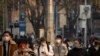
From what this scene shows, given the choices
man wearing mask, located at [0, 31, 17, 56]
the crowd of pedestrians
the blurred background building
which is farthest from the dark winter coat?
the blurred background building

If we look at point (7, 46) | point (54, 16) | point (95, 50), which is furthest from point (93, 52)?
point (54, 16)

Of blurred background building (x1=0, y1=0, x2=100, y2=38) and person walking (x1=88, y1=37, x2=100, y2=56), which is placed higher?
person walking (x1=88, y1=37, x2=100, y2=56)

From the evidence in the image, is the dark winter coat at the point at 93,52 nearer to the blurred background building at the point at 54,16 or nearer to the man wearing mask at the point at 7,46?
the man wearing mask at the point at 7,46

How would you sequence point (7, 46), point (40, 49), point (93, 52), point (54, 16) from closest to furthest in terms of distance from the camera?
point (7, 46) → point (93, 52) → point (40, 49) → point (54, 16)

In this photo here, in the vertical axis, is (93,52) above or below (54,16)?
above

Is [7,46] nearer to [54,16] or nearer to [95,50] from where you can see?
[95,50]

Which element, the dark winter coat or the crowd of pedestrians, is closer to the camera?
the crowd of pedestrians

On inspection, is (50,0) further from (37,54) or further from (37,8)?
(37,8)

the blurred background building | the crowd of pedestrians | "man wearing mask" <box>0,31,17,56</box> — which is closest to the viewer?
the crowd of pedestrians

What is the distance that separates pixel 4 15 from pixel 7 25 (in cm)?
100

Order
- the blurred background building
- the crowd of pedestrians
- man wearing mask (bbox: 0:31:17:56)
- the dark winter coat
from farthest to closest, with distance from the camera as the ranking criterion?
1. the blurred background building
2. the dark winter coat
3. man wearing mask (bbox: 0:31:17:56)
4. the crowd of pedestrians

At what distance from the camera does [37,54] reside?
46.5 feet

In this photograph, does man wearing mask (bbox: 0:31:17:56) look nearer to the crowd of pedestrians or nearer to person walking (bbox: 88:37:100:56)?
the crowd of pedestrians

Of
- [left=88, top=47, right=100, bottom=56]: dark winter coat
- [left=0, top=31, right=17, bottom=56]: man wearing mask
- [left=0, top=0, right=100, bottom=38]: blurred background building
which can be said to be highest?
Answer: [left=0, top=31, right=17, bottom=56]: man wearing mask
